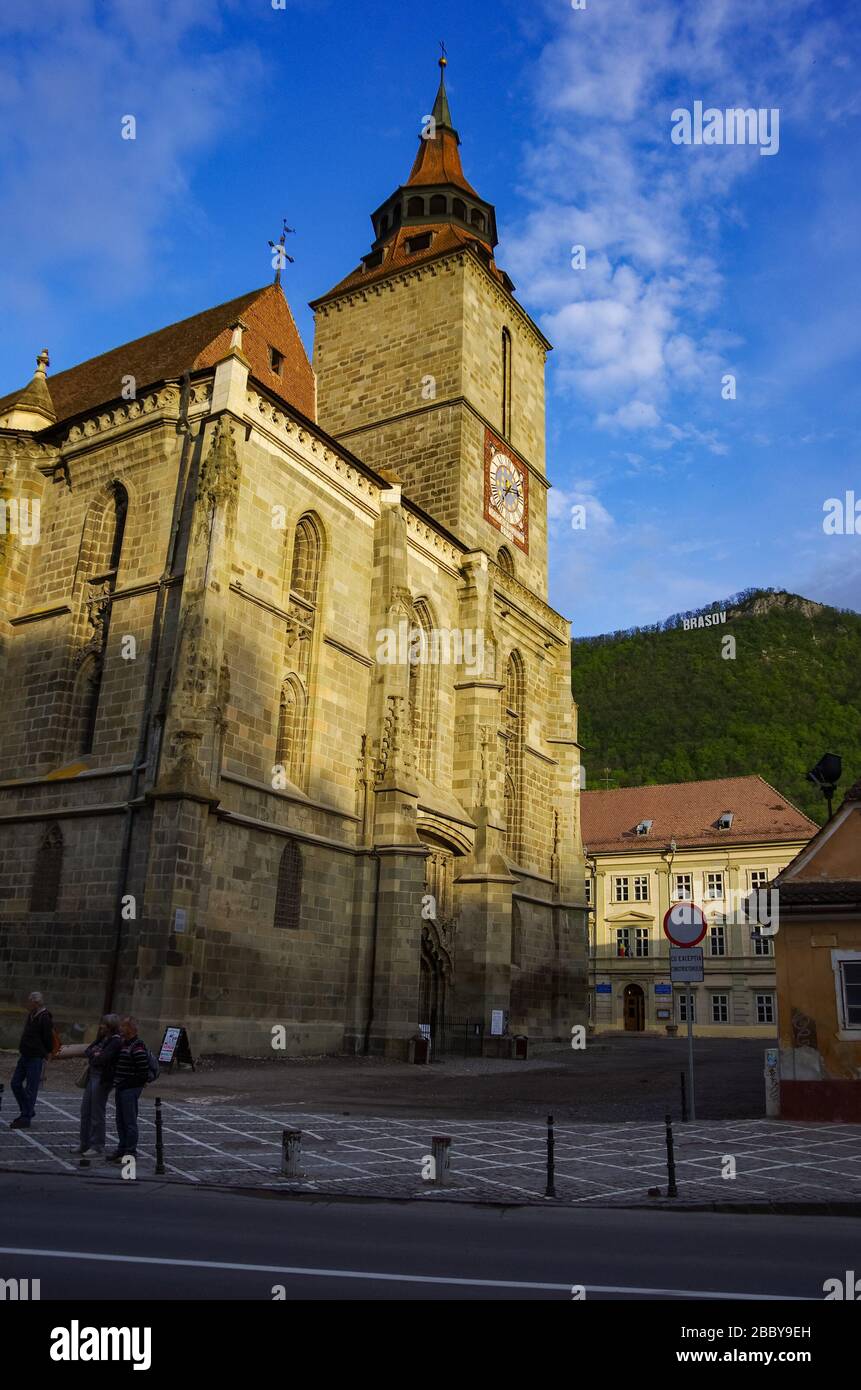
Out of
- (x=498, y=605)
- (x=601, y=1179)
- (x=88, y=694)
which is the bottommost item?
(x=601, y=1179)

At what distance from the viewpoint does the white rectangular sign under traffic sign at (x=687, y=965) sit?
13.7 meters

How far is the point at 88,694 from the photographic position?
23797 mm

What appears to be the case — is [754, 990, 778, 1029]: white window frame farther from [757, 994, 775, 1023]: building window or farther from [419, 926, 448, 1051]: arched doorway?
[419, 926, 448, 1051]: arched doorway

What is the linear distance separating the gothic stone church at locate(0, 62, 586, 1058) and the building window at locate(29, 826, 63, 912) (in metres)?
0.07

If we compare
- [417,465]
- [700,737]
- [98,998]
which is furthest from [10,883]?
[700,737]

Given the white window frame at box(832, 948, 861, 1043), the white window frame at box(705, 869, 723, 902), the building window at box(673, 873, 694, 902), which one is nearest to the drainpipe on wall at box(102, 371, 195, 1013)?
the white window frame at box(832, 948, 861, 1043)

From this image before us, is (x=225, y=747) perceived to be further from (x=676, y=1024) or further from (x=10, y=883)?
(x=676, y=1024)

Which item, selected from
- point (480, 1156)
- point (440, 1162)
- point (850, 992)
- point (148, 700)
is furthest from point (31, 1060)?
point (148, 700)

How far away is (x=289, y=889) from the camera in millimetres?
22703

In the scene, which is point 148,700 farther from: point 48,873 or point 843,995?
point 843,995

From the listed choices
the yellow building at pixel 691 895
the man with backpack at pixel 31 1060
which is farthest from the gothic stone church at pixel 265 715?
the yellow building at pixel 691 895

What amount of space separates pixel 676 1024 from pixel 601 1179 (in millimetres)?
42734

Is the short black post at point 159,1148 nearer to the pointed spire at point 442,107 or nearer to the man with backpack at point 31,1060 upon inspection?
the man with backpack at point 31,1060

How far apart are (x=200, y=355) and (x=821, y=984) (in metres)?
20.4
